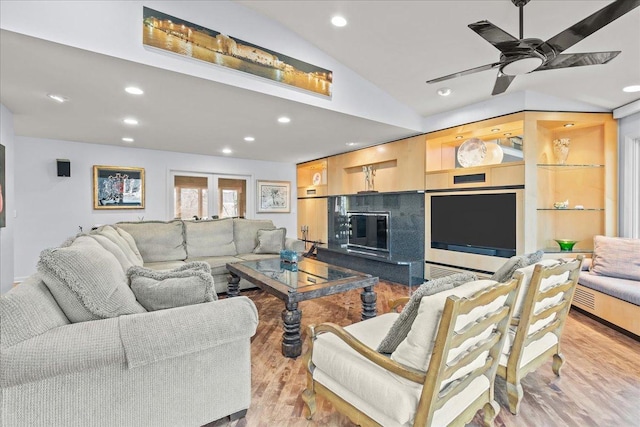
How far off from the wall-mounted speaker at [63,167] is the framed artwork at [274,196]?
350 cm

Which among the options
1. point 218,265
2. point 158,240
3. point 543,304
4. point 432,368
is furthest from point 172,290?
point 158,240

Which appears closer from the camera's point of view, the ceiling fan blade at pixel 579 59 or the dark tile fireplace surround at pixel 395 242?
the ceiling fan blade at pixel 579 59

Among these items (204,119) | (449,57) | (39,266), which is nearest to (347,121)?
(449,57)

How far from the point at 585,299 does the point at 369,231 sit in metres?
3.21

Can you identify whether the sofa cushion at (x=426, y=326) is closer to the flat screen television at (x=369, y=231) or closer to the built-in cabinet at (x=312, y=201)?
the flat screen television at (x=369, y=231)

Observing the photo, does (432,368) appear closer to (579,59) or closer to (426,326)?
(426,326)

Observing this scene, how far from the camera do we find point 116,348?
133 centimetres

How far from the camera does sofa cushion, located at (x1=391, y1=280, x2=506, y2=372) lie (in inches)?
45.9

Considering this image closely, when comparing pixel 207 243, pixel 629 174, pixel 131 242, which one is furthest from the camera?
pixel 207 243

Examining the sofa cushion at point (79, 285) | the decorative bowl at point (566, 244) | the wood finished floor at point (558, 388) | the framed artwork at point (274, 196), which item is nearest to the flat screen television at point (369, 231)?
the framed artwork at point (274, 196)

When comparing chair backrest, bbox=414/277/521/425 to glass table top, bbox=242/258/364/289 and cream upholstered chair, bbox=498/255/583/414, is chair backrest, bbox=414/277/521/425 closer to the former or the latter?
cream upholstered chair, bbox=498/255/583/414

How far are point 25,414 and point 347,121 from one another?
3.78 metres

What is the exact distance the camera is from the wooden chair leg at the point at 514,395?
5.67 ft

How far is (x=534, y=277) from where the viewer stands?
1589mm
